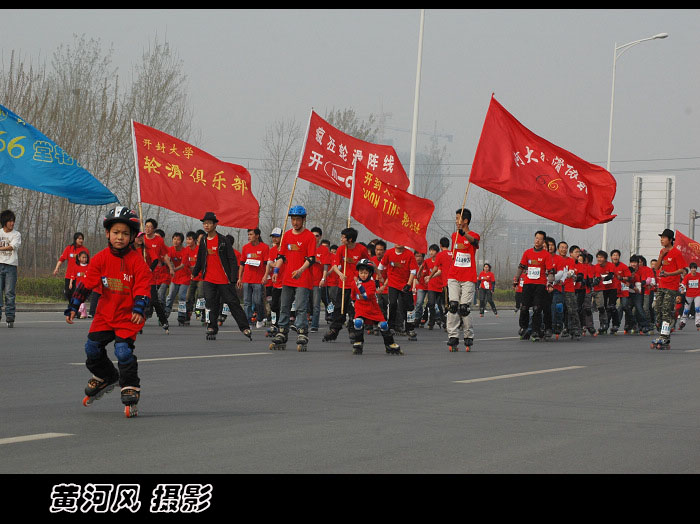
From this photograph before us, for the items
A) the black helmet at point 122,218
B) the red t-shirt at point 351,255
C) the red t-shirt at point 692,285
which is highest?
the red t-shirt at point 692,285

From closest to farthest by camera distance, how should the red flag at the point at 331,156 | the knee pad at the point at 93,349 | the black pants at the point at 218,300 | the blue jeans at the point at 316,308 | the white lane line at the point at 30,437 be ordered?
the white lane line at the point at 30,437 < the knee pad at the point at 93,349 < the black pants at the point at 218,300 < the red flag at the point at 331,156 < the blue jeans at the point at 316,308

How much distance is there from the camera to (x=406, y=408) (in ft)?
27.7

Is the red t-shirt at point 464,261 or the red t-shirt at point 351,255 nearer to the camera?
the red t-shirt at point 464,261

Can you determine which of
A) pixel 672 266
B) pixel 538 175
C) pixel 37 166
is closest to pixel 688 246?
pixel 672 266

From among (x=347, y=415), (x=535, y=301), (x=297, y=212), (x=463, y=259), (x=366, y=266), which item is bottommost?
(x=347, y=415)

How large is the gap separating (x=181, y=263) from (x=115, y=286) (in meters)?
13.3

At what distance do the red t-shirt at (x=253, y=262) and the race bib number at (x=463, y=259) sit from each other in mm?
6383

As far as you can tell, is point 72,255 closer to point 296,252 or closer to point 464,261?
point 296,252

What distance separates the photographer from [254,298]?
20984 millimetres

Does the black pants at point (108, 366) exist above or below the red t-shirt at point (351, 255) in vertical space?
below

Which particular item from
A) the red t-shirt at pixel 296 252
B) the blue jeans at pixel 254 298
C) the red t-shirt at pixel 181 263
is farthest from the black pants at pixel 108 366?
the red t-shirt at pixel 181 263

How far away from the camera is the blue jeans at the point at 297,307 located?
47.8 ft

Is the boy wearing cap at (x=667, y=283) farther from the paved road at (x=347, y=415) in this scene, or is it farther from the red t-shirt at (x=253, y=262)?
the red t-shirt at (x=253, y=262)
